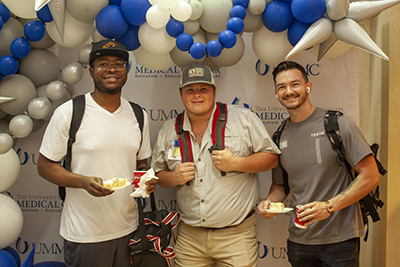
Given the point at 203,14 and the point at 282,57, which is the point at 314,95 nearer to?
the point at 282,57

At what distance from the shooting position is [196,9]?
99.1 inches

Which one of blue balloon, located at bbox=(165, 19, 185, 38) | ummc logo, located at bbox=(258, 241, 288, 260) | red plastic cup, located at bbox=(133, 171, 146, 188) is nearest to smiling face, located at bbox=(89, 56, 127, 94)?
blue balloon, located at bbox=(165, 19, 185, 38)

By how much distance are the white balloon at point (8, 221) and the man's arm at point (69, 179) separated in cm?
55

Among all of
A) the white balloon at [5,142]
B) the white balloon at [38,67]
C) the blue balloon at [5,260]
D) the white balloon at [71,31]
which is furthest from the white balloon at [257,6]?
the blue balloon at [5,260]

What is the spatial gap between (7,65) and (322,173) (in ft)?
9.08

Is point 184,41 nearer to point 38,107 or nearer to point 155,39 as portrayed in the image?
point 155,39

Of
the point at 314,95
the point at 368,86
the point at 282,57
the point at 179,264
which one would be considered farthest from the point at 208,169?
the point at 368,86

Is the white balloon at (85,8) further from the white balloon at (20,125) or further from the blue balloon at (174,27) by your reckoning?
the white balloon at (20,125)

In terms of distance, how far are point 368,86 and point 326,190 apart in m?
1.51

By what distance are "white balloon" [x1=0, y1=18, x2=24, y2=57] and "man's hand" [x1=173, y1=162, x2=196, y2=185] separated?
6.15ft

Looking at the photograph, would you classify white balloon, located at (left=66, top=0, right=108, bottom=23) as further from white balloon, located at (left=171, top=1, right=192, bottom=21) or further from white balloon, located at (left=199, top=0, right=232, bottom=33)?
white balloon, located at (left=199, top=0, right=232, bottom=33)

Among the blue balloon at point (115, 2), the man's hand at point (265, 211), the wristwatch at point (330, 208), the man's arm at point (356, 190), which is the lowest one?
the man's hand at point (265, 211)

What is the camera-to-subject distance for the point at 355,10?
238cm

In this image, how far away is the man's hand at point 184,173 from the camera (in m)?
2.61
